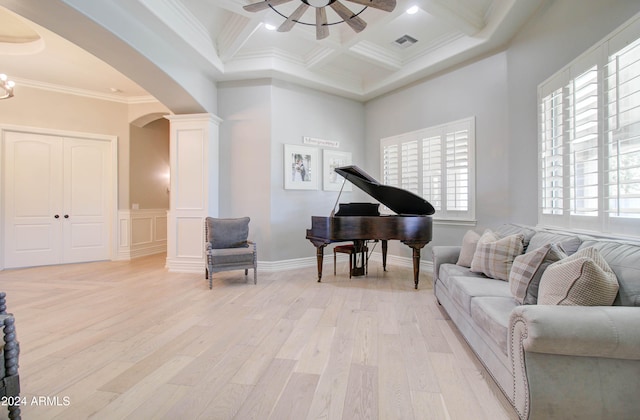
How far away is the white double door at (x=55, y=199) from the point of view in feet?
16.4

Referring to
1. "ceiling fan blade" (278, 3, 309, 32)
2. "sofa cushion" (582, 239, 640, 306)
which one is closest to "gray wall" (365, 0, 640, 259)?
"sofa cushion" (582, 239, 640, 306)

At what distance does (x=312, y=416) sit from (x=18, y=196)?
6434 millimetres

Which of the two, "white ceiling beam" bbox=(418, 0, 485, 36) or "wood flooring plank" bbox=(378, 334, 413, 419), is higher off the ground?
"white ceiling beam" bbox=(418, 0, 485, 36)

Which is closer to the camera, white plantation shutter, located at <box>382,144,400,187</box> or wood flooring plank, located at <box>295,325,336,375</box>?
wood flooring plank, located at <box>295,325,336,375</box>

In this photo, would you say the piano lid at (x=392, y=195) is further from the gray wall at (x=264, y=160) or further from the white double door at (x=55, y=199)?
the white double door at (x=55, y=199)

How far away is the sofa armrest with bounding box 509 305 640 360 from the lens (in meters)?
1.19

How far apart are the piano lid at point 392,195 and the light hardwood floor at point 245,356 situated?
1.05m

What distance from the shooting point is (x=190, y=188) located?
4.71 m

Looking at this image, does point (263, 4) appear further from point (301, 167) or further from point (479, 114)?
point (479, 114)

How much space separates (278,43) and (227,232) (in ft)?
9.53

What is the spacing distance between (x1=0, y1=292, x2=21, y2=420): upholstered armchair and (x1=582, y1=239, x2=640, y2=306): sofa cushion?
282 centimetres

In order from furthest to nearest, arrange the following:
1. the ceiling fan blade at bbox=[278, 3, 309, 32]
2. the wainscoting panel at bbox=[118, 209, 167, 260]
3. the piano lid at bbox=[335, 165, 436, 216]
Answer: the wainscoting panel at bbox=[118, 209, 167, 260] → the piano lid at bbox=[335, 165, 436, 216] → the ceiling fan blade at bbox=[278, 3, 309, 32]

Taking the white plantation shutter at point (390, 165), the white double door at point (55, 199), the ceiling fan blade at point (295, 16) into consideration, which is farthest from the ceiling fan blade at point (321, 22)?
the white double door at point (55, 199)

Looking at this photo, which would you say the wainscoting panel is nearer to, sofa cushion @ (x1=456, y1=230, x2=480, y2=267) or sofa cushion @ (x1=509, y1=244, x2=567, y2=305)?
sofa cushion @ (x1=456, y1=230, x2=480, y2=267)
